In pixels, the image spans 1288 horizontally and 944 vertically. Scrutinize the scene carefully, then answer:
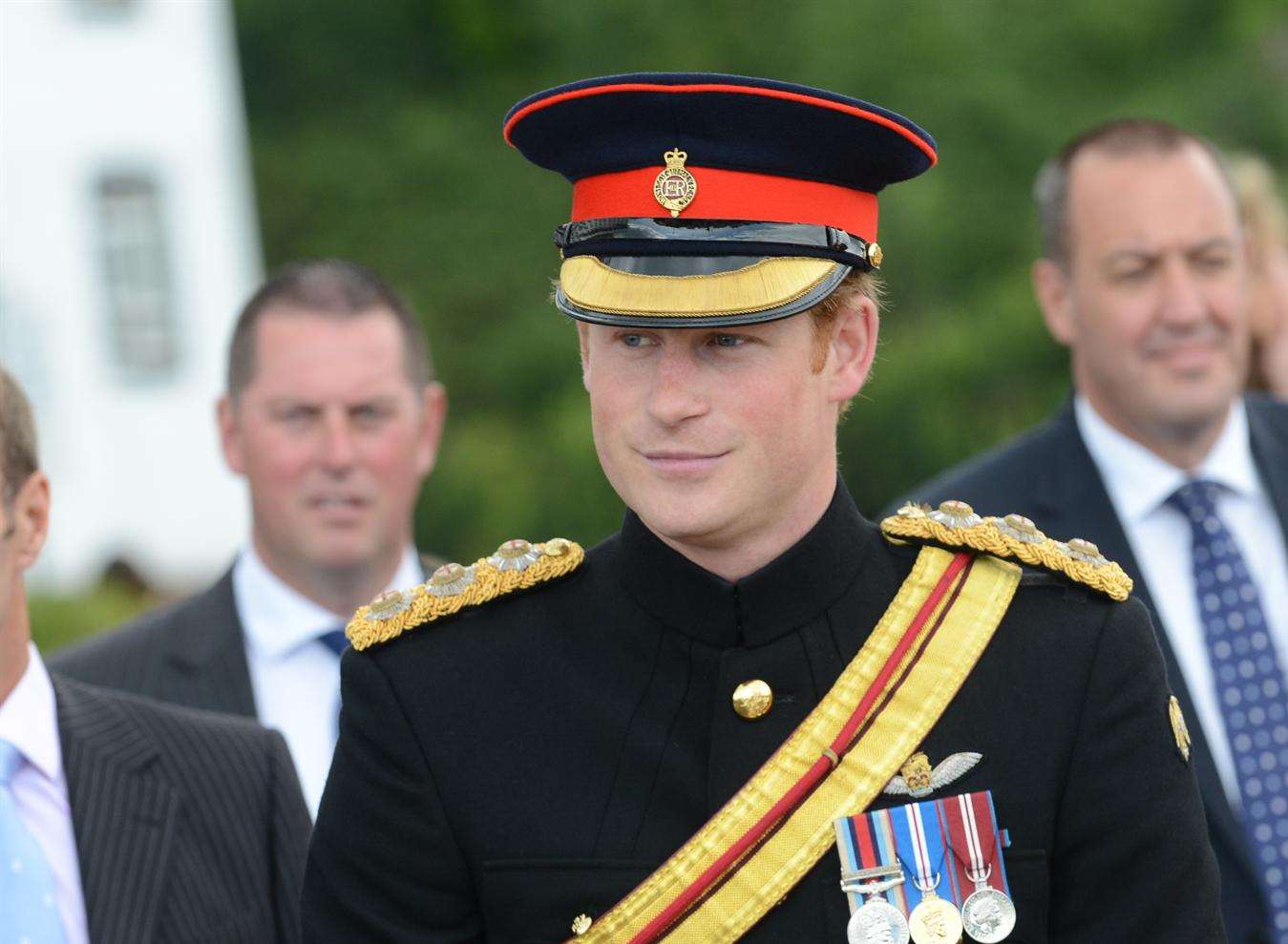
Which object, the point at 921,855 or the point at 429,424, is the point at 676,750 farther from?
the point at 429,424

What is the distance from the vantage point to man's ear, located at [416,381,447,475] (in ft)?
17.1

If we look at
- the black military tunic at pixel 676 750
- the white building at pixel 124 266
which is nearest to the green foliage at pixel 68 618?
the black military tunic at pixel 676 750

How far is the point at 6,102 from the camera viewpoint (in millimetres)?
19094

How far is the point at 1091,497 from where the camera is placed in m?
4.87

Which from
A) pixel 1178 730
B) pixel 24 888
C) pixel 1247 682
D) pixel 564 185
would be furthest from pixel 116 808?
pixel 564 185

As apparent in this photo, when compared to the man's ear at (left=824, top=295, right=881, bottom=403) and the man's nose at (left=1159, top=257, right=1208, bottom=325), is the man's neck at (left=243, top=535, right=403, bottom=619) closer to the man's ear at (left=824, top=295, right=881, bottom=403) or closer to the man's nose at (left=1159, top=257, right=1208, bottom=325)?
the man's nose at (left=1159, top=257, right=1208, bottom=325)

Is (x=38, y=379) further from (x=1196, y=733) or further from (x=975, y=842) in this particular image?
(x=975, y=842)

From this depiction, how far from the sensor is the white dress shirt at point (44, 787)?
3.47 metres

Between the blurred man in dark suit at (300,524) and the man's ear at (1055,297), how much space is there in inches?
59.0

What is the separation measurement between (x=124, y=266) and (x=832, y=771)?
17966mm

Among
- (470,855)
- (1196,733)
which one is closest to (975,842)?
(470,855)

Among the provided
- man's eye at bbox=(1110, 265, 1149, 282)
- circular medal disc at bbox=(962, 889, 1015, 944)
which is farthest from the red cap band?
man's eye at bbox=(1110, 265, 1149, 282)

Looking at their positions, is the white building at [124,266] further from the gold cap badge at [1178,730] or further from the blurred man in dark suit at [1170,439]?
the gold cap badge at [1178,730]

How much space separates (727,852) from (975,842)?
1.06 feet
